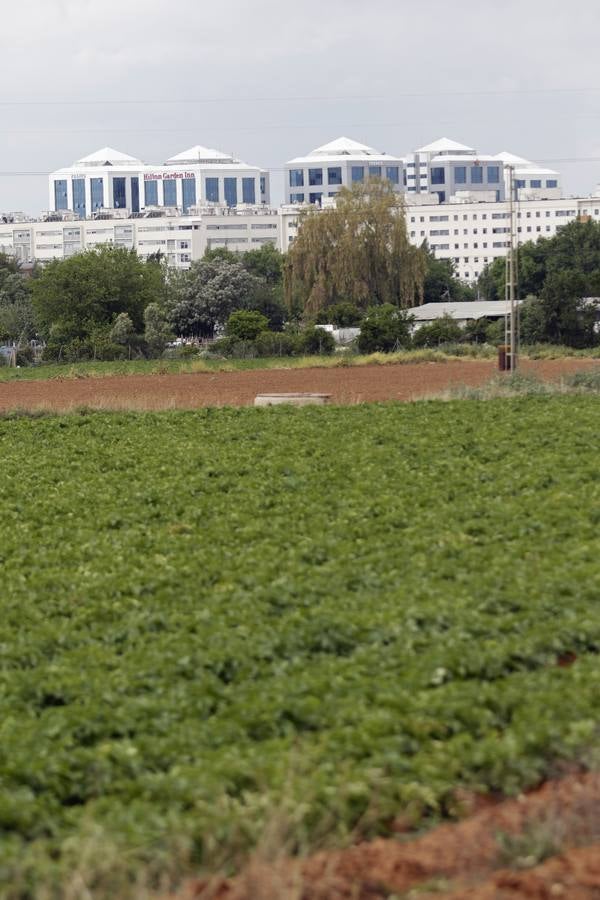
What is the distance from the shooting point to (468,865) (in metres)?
8.31

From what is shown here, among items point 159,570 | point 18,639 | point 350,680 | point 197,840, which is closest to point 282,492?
point 159,570

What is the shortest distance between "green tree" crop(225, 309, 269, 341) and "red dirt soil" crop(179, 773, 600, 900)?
81.3 metres

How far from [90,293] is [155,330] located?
13.3m

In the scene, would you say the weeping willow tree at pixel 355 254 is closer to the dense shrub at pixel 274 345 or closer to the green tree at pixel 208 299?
the green tree at pixel 208 299

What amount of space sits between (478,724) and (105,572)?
7.61m

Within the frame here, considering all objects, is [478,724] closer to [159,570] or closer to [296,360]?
[159,570]

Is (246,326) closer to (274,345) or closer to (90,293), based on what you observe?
(274,345)

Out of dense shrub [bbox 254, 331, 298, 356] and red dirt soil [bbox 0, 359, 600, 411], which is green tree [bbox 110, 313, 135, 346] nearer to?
dense shrub [bbox 254, 331, 298, 356]

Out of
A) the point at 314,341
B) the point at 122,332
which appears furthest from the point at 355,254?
the point at 314,341

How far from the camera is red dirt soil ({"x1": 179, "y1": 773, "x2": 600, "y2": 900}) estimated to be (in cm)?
770

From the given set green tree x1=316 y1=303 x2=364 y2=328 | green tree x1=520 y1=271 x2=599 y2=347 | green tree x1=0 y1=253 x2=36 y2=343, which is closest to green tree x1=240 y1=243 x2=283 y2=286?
green tree x1=0 y1=253 x2=36 y2=343

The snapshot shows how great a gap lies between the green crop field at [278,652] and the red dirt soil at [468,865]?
0.36 m

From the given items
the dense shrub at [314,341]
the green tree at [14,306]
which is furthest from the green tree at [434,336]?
the green tree at [14,306]

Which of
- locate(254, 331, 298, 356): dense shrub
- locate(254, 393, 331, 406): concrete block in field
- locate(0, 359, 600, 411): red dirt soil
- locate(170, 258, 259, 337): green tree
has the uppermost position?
locate(170, 258, 259, 337): green tree
